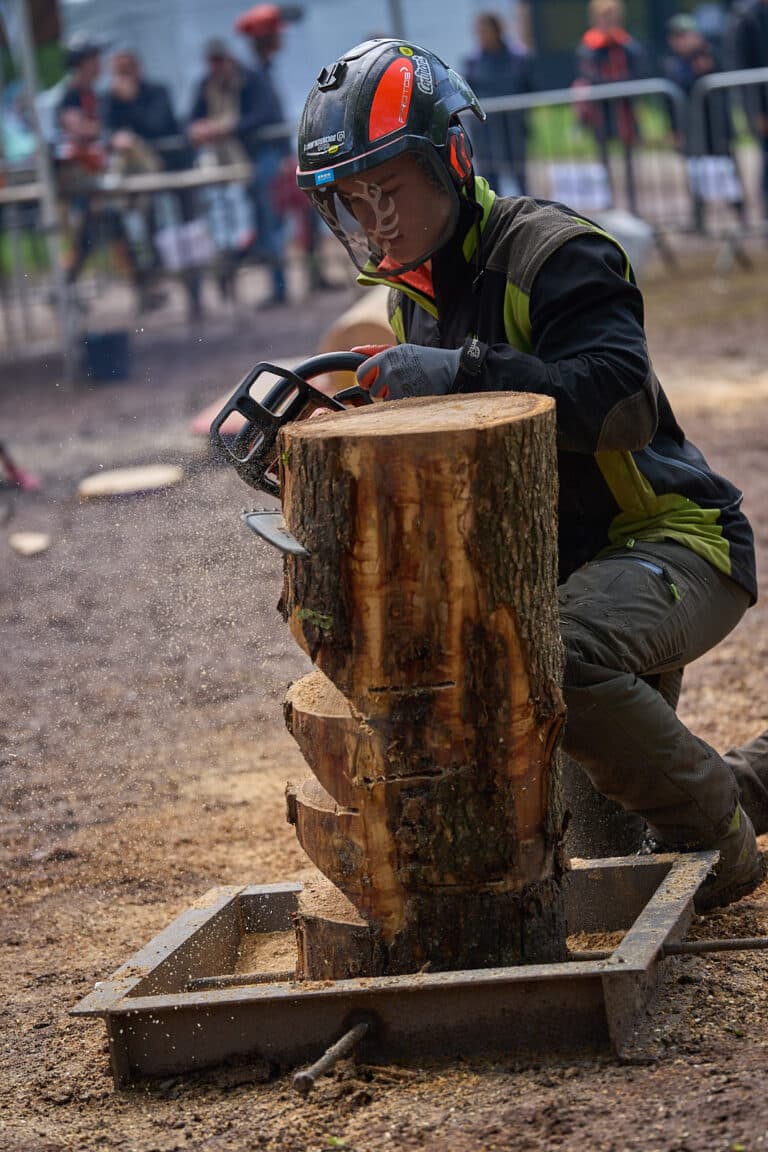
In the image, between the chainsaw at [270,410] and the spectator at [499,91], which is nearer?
the chainsaw at [270,410]

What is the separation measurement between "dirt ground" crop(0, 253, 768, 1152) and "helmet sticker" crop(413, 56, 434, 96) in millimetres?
1861

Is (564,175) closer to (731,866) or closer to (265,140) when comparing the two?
(265,140)

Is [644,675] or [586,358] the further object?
[644,675]

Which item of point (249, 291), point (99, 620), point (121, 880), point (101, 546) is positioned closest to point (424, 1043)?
point (121, 880)

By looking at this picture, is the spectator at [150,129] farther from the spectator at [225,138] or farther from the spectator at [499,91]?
the spectator at [499,91]

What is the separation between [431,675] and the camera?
269cm

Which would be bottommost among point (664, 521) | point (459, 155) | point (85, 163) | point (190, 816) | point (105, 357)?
point (190, 816)

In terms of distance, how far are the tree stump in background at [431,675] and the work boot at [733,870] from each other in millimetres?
506

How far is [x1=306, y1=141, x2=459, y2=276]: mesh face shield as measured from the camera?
3086 millimetres

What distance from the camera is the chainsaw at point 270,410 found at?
9.44 ft

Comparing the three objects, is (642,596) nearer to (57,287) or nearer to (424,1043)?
(424,1043)

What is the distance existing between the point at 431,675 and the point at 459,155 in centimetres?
116

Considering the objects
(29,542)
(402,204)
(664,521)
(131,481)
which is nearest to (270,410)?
(402,204)

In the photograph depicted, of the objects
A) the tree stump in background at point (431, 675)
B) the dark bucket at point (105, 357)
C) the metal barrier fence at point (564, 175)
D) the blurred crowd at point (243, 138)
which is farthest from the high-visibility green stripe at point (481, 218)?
the blurred crowd at point (243, 138)
